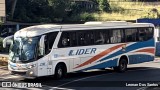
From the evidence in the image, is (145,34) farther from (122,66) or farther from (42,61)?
(42,61)

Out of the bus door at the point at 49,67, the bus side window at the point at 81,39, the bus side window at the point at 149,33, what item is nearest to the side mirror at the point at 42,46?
the bus door at the point at 49,67

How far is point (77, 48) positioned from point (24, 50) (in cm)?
313

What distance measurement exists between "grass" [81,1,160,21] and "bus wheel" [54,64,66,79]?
55550 mm

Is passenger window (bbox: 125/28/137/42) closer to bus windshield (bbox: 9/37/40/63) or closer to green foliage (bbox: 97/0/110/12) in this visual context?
bus windshield (bbox: 9/37/40/63)

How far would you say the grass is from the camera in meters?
78.0

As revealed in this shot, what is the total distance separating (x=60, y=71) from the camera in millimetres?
20109

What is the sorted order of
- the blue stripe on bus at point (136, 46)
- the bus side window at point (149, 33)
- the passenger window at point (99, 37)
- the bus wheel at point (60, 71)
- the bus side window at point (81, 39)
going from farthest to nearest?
1. the bus side window at point (149, 33)
2. the blue stripe on bus at point (136, 46)
3. the passenger window at point (99, 37)
4. the bus side window at point (81, 39)
5. the bus wheel at point (60, 71)

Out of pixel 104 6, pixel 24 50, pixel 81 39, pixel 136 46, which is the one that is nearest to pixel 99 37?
pixel 81 39

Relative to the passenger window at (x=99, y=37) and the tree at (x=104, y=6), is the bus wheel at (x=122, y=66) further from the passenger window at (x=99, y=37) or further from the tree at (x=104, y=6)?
the tree at (x=104, y=6)

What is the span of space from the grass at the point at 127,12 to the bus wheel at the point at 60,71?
55550mm

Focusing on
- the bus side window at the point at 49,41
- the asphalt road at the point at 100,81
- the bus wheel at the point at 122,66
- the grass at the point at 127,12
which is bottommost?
the asphalt road at the point at 100,81

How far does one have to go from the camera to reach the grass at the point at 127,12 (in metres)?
78.0

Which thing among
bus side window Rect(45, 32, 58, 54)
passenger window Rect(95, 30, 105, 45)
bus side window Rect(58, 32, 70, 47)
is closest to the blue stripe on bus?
passenger window Rect(95, 30, 105, 45)

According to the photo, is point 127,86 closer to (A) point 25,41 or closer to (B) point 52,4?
(A) point 25,41
